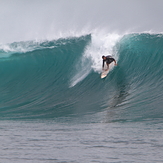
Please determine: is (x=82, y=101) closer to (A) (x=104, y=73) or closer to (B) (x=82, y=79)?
(A) (x=104, y=73)

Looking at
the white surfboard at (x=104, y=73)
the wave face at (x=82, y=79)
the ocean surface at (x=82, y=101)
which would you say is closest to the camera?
the ocean surface at (x=82, y=101)

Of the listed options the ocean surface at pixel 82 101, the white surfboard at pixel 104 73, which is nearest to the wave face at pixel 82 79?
the ocean surface at pixel 82 101

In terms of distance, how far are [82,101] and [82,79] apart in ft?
10.6

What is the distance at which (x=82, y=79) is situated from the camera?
1562 centimetres

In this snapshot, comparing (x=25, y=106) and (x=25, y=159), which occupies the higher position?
(x=25, y=106)

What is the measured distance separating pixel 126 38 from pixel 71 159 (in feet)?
47.5

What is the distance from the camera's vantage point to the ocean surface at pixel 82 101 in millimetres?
5621

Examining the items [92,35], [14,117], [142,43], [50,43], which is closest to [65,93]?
[14,117]

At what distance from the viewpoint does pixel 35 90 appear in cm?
1536

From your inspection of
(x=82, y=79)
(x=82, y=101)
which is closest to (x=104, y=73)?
(x=82, y=79)

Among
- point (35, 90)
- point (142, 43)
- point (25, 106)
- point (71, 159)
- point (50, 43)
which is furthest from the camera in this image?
point (50, 43)

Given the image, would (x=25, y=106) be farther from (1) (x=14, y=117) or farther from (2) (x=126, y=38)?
(2) (x=126, y=38)

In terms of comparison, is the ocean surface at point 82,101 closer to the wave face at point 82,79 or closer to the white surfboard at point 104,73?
the wave face at point 82,79

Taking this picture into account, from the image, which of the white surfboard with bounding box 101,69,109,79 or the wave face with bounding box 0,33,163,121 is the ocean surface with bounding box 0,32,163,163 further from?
the white surfboard with bounding box 101,69,109,79
